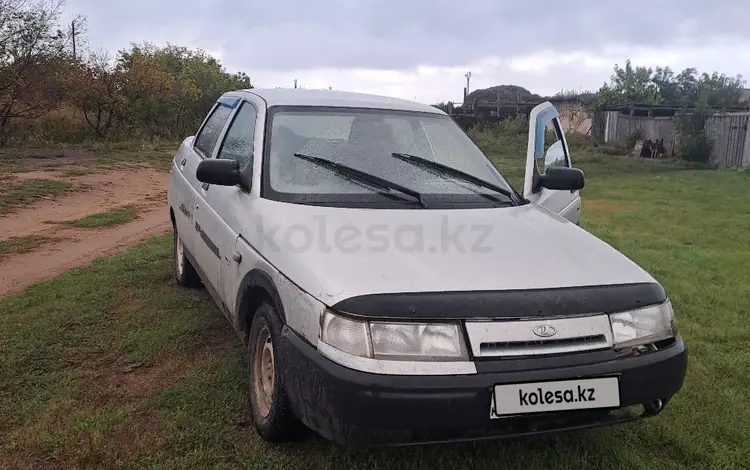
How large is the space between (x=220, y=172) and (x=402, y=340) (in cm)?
154

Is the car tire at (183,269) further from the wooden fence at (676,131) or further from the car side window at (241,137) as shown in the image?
the wooden fence at (676,131)

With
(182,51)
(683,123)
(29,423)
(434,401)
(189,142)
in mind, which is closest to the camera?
(434,401)

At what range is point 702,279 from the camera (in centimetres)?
596

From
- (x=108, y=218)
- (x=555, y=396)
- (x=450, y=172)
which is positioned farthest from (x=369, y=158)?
(x=108, y=218)

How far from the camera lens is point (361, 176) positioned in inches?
130

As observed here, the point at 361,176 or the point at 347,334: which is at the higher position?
the point at 361,176

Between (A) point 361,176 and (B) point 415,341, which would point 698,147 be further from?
(B) point 415,341

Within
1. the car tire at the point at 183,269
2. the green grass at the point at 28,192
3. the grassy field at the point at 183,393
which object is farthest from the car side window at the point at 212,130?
the green grass at the point at 28,192

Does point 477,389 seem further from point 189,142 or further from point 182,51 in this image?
point 182,51

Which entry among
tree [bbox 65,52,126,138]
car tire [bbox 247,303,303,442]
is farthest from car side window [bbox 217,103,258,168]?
tree [bbox 65,52,126,138]

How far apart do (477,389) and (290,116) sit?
2109mm

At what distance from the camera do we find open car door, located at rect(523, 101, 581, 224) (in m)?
4.04

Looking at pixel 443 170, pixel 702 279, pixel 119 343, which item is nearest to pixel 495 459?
pixel 443 170

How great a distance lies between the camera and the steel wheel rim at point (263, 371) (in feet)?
9.30
